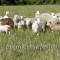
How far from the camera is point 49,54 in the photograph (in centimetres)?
707

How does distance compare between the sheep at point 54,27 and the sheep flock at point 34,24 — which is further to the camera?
the sheep at point 54,27

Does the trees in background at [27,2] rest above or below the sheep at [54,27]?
below

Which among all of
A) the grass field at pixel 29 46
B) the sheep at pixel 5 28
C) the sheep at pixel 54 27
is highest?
the grass field at pixel 29 46

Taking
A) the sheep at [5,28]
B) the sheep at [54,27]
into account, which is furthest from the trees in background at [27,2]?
the sheep at [5,28]

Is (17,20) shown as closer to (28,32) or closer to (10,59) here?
(28,32)

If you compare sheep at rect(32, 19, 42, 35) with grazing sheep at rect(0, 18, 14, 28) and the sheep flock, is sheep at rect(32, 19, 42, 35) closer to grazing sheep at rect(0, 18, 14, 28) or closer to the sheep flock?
the sheep flock

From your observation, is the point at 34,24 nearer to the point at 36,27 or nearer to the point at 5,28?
the point at 36,27

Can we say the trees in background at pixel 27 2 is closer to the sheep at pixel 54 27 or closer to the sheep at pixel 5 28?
the sheep at pixel 54 27

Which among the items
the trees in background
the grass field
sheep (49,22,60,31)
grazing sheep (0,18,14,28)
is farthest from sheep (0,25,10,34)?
the trees in background

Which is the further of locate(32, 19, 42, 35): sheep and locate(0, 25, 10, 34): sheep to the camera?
locate(0, 25, 10, 34): sheep

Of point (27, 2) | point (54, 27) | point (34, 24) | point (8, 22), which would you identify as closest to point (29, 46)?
point (34, 24)

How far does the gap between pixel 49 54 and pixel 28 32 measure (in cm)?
292

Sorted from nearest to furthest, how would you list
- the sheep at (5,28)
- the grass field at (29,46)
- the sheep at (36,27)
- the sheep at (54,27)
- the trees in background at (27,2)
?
the grass field at (29,46) → the sheep at (36,27) → the sheep at (5,28) → the sheep at (54,27) → the trees in background at (27,2)

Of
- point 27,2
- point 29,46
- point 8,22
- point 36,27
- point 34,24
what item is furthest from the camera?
point 27,2
